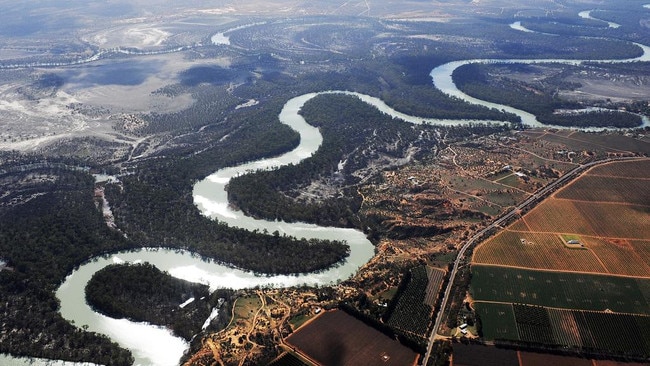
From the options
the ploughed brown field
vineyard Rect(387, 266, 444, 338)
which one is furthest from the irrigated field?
the ploughed brown field

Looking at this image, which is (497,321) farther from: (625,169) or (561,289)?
(625,169)

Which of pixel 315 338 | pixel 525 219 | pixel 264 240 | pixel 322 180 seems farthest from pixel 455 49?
pixel 315 338

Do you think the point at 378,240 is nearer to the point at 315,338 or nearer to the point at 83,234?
the point at 315,338

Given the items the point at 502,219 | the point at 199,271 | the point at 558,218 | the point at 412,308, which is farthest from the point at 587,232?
the point at 199,271

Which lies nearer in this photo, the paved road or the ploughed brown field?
the ploughed brown field

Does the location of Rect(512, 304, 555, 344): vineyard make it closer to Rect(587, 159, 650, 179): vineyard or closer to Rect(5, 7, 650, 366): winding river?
Rect(5, 7, 650, 366): winding river
